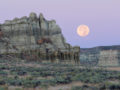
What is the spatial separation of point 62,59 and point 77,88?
33.9m

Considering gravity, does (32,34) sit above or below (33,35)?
above

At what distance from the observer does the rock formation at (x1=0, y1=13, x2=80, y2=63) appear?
45.9 metres

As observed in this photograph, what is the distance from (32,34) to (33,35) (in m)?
0.36

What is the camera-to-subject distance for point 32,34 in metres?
50.2

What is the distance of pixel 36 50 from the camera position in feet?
143

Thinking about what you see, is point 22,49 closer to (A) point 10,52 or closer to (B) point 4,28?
(A) point 10,52

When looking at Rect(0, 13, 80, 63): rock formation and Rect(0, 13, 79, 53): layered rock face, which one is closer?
Rect(0, 13, 80, 63): rock formation

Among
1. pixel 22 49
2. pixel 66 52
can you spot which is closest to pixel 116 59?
pixel 66 52

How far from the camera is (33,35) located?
50.2 metres

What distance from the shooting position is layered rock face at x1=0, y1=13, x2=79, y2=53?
1842 inches

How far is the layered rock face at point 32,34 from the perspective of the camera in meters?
46.8

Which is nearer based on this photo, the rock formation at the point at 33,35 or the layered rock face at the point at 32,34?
the rock formation at the point at 33,35

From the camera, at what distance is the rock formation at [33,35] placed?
45.9m

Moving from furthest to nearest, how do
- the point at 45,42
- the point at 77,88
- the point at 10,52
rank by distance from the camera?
1. the point at 45,42
2. the point at 10,52
3. the point at 77,88
